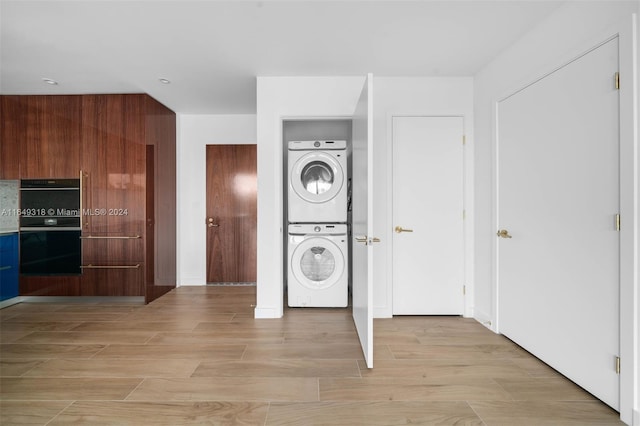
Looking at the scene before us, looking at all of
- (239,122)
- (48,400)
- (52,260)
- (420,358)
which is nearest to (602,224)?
(420,358)

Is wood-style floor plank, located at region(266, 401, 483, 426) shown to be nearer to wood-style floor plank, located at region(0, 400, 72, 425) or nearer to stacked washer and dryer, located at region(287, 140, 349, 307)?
wood-style floor plank, located at region(0, 400, 72, 425)

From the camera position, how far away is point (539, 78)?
219cm

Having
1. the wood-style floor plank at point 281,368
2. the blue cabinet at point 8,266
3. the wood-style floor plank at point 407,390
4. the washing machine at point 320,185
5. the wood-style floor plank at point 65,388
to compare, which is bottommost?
the wood-style floor plank at point 65,388

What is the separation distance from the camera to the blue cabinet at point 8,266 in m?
3.42

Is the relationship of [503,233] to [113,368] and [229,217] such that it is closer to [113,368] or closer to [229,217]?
[113,368]

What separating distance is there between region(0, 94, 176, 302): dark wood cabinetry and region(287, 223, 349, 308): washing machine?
5.46 ft

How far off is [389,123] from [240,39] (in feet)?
4.91

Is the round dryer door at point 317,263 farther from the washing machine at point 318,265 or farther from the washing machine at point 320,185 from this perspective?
the washing machine at point 320,185

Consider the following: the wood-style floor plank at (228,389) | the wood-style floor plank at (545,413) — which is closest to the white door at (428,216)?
the wood-style floor plank at (545,413)

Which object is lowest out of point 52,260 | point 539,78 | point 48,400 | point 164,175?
point 48,400

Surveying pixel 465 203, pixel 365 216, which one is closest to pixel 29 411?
pixel 365 216

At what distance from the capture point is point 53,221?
3557 mm

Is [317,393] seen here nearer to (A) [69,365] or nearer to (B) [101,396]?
(B) [101,396]

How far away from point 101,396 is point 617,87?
3185 mm
